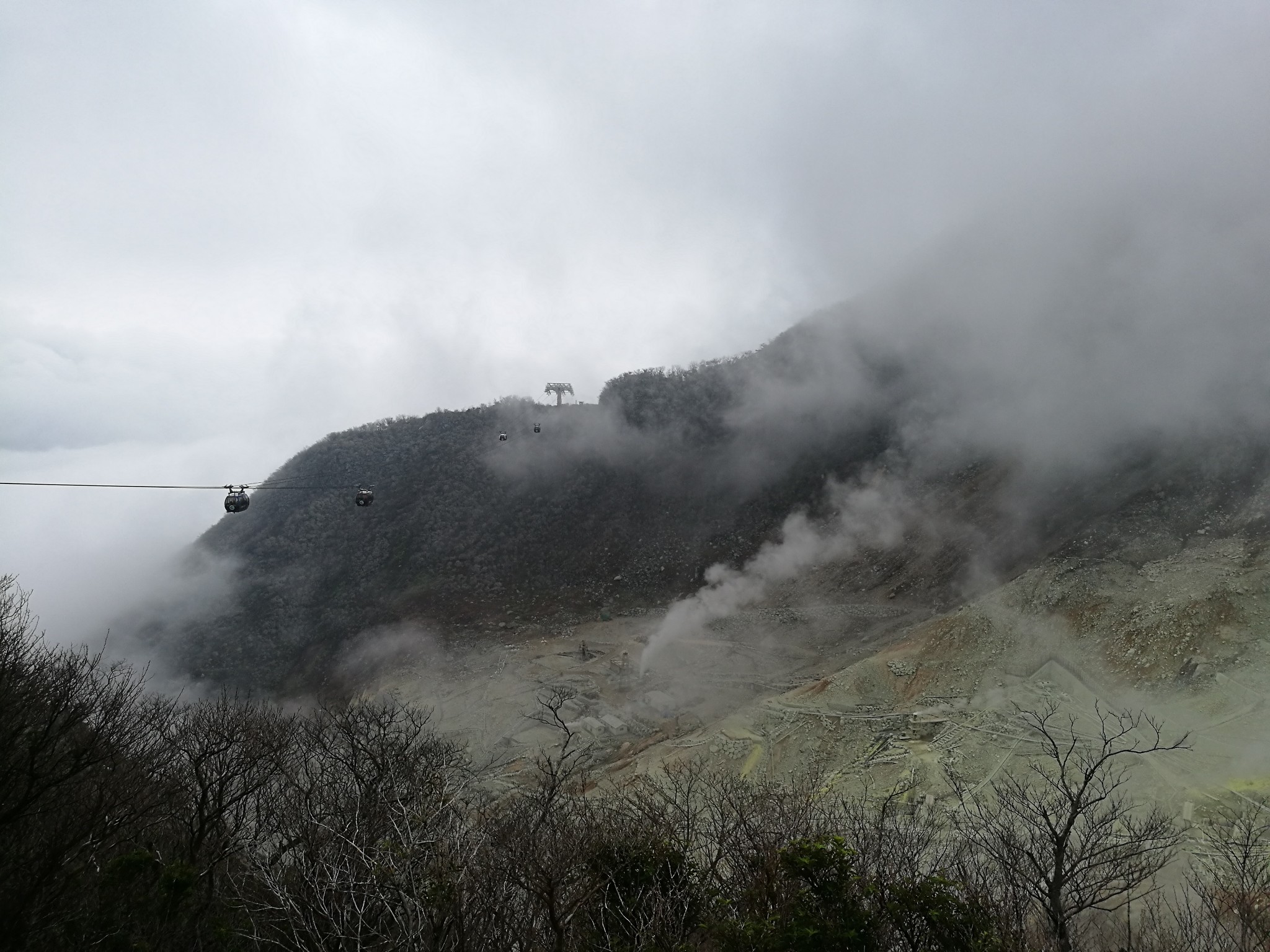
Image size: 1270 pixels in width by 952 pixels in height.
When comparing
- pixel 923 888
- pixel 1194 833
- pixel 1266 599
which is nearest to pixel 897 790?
pixel 1194 833

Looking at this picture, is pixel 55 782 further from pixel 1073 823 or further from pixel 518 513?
pixel 518 513

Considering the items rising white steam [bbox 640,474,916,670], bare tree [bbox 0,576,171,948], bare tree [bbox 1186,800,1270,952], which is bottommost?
bare tree [bbox 1186,800,1270,952]

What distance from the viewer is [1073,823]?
976cm

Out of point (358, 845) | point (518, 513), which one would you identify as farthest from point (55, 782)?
point (518, 513)

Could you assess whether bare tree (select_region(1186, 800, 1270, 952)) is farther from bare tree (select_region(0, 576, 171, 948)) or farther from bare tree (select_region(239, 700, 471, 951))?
bare tree (select_region(0, 576, 171, 948))

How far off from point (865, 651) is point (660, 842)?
59.1 feet

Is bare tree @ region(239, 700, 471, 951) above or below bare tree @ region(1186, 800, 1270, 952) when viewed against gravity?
above

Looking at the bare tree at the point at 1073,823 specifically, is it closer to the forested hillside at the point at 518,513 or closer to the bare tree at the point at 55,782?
the bare tree at the point at 55,782

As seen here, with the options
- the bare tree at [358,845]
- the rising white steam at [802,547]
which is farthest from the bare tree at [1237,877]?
the rising white steam at [802,547]

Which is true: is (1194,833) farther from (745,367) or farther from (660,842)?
(745,367)

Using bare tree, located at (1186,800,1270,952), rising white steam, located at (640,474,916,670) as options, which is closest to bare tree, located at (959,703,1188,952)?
bare tree, located at (1186,800,1270,952)

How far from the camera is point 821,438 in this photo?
46.0m

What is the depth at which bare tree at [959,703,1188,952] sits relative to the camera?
28.7ft

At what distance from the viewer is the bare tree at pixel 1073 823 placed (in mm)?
8734
